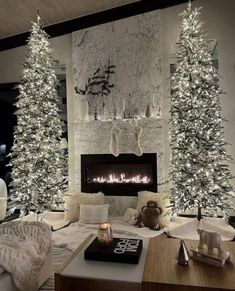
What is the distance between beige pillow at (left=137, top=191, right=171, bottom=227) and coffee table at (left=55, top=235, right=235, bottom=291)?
A: 2.18m

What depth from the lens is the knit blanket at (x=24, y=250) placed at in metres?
2.03

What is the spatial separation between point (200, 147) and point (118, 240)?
2175 millimetres

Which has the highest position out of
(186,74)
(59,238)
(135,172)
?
(186,74)

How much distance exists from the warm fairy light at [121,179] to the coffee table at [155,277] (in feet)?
9.44

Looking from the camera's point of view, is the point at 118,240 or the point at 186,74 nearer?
the point at 118,240

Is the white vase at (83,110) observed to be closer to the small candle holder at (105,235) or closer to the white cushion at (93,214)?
the white cushion at (93,214)

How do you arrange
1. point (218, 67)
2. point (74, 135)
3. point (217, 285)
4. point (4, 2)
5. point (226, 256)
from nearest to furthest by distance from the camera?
1. point (217, 285)
2. point (226, 256)
3. point (4, 2)
4. point (218, 67)
5. point (74, 135)

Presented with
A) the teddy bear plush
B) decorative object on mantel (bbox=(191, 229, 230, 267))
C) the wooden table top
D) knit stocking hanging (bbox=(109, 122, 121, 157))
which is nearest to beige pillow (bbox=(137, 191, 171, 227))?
the teddy bear plush

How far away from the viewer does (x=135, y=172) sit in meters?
5.15

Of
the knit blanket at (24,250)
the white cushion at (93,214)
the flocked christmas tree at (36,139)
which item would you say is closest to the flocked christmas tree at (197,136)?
the white cushion at (93,214)

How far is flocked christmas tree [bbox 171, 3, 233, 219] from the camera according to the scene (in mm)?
4008

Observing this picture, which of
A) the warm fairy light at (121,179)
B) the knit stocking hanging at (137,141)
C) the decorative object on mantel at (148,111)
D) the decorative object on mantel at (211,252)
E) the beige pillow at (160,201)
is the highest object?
the decorative object on mantel at (148,111)

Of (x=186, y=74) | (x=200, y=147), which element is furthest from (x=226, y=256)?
(x=186, y=74)

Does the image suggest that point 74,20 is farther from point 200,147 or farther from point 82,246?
point 82,246
